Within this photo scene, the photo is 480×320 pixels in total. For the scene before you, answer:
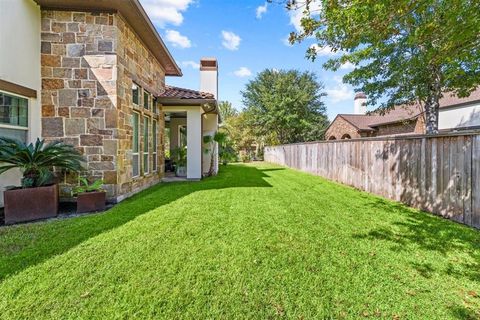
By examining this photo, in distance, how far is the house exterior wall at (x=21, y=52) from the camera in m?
4.97

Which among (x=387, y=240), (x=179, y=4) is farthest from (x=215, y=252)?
(x=179, y=4)

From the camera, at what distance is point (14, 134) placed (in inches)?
211

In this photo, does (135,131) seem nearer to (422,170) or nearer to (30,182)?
(30,182)

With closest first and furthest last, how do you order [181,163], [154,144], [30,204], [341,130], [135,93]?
[30,204] → [135,93] → [154,144] → [181,163] → [341,130]

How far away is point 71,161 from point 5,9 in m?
3.07

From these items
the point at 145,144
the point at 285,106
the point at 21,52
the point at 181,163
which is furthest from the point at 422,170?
the point at 285,106

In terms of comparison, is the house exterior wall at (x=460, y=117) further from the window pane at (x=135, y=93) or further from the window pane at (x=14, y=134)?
the window pane at (x=14, y=134)

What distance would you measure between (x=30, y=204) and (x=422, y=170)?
8169 millimetres

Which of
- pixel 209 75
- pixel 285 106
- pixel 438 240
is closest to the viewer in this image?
pixel 438 240

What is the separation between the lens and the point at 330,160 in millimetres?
11227

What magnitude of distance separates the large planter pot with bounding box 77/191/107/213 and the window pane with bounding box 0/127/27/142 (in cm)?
178

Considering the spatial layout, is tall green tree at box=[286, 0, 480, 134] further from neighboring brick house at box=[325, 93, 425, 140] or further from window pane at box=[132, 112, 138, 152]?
neighboring brick house at box=[325, 93, 425, 140]

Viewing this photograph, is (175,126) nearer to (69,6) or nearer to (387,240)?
(69,6)

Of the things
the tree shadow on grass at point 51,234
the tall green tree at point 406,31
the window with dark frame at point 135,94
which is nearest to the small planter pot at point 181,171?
the window with dark frame at point 135,94
